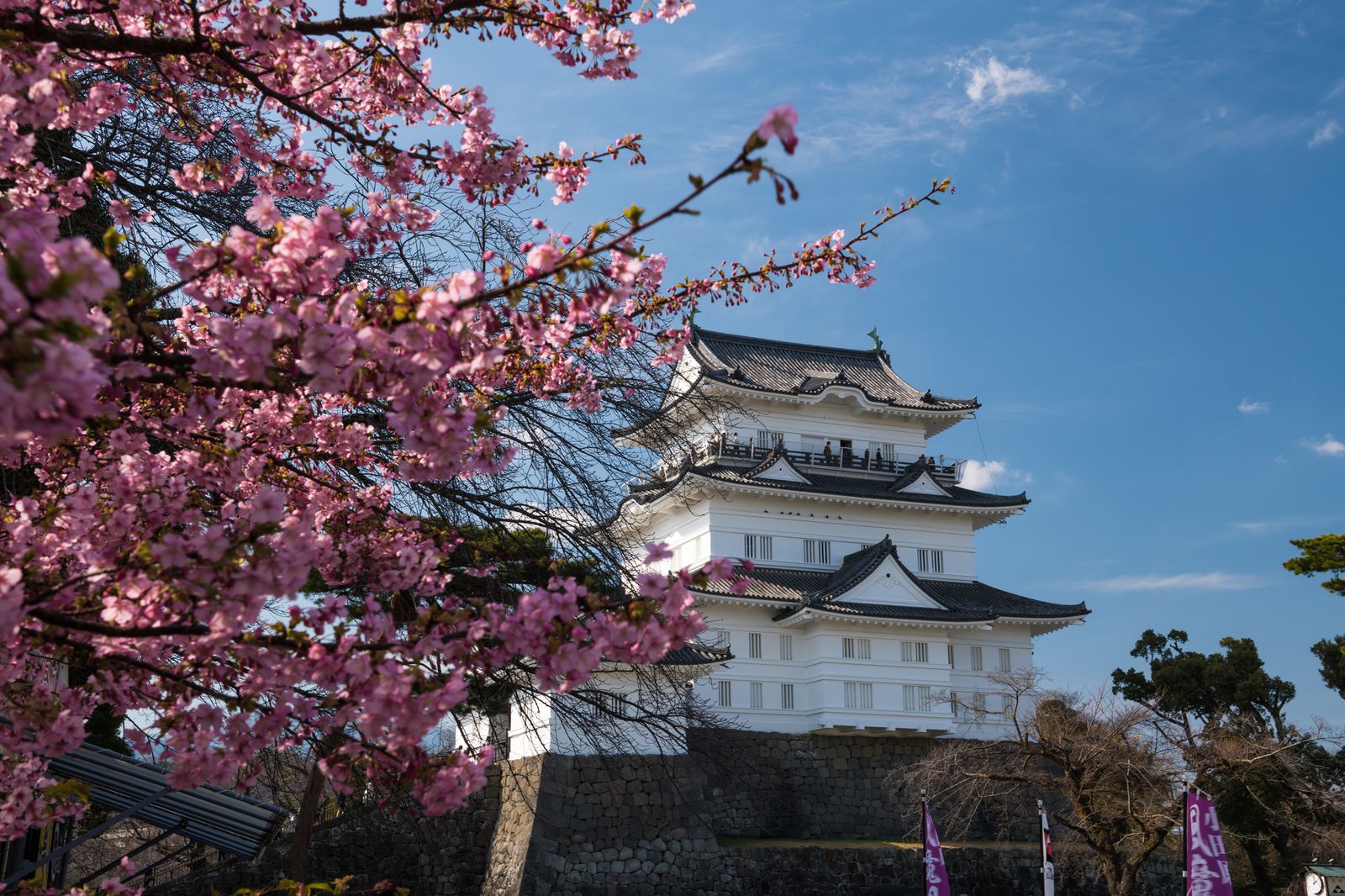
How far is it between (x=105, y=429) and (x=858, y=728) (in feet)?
75.0

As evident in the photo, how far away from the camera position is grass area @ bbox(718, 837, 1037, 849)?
2198cm

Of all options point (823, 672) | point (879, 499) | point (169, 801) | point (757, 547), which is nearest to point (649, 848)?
point (823, 672)

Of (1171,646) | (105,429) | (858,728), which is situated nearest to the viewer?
(105,429)

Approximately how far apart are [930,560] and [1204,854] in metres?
15.5

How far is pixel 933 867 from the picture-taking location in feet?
54.2

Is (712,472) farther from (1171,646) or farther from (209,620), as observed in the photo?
(209,620)

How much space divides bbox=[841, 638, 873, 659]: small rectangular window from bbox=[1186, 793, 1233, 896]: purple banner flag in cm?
1172

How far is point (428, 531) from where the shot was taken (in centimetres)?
527

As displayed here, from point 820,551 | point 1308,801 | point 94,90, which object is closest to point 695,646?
point 820,551

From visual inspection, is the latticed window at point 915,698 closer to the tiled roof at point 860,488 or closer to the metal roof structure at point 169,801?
the tiled roof at point 860,488

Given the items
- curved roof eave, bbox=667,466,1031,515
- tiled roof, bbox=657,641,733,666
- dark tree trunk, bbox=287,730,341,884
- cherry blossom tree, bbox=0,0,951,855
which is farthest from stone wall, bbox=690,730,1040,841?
cherry blossom tree, bbox=0,0,951,855

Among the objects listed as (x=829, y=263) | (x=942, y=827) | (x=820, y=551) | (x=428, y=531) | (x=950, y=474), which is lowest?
(x=942, y=827)

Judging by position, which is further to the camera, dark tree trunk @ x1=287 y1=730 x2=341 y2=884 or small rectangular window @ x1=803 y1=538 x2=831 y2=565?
small rectangular window @ x1=803 y1=538 x2=831 y2=565

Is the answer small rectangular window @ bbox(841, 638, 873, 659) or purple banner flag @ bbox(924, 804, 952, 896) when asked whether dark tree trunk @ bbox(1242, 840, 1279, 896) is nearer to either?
small rectangular window @ bbox(841, 638, 873, 659)
